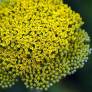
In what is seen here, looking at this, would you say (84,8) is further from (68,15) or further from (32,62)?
(32,62)

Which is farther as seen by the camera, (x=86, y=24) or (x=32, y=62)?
(x=86, y=24)

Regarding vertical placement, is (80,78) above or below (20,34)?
below

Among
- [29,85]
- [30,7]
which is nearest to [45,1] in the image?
[30,7]

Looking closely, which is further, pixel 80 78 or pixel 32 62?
pixel 80 78

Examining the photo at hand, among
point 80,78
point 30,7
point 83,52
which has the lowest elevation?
point 80,78

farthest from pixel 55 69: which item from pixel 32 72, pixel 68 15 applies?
pixel 68 15

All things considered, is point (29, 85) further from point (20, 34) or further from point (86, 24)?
point (86, 24)
